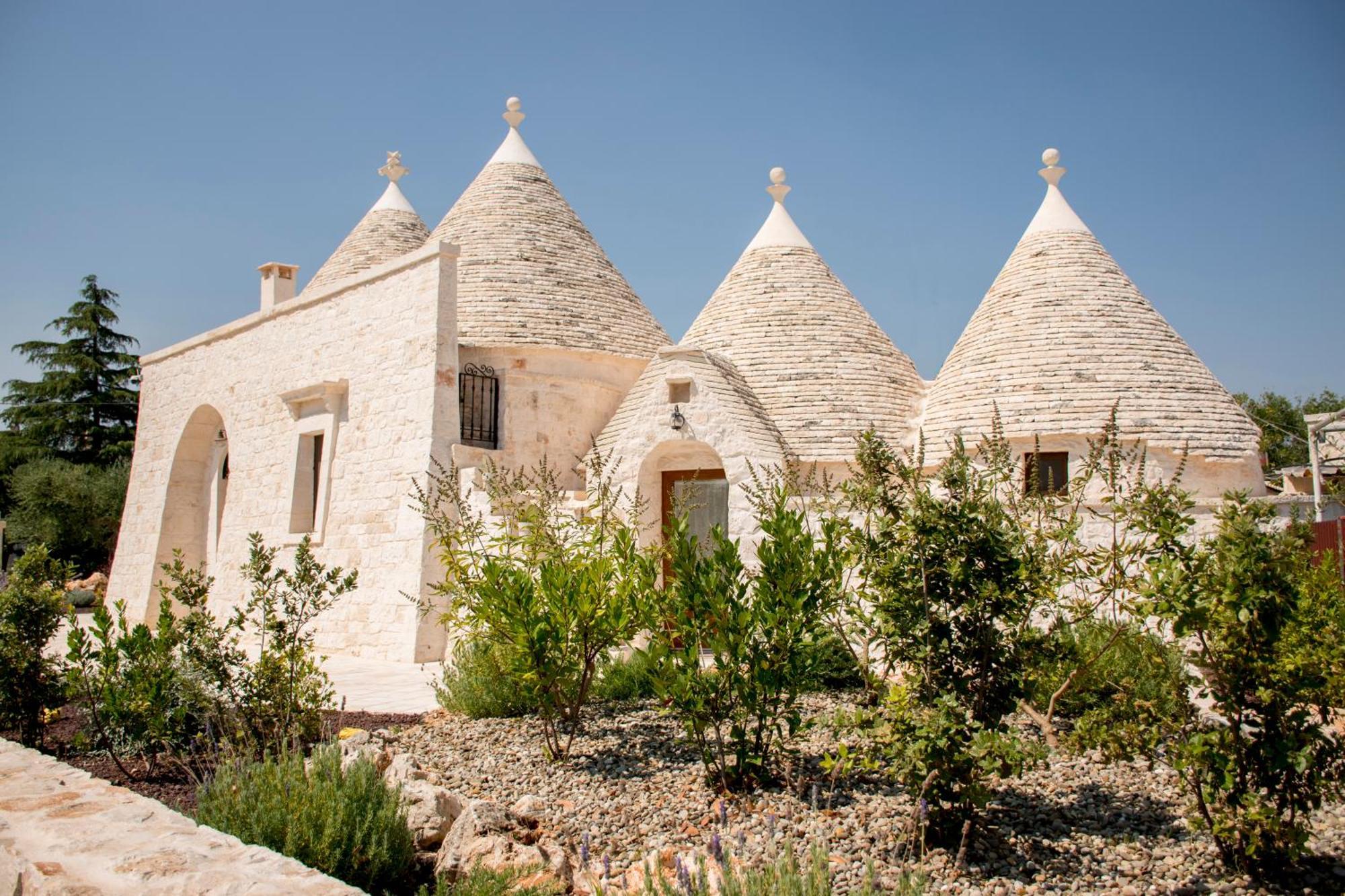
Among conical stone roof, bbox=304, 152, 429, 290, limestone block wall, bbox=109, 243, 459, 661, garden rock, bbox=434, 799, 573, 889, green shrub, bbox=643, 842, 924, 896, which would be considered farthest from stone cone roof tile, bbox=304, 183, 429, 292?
green shrub, bbox=643, 842, 924, 896

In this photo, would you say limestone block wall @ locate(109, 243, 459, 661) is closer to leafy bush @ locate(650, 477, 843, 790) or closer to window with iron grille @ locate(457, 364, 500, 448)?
window with iron grille @ locate(457, 364, 500, 448)

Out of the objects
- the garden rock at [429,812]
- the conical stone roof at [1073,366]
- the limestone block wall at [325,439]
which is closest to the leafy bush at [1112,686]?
the garden rock at [429,812]

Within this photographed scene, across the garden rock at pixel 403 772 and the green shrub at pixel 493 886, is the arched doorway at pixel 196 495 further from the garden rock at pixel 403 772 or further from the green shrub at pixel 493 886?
the green shrub at pixel 493 886

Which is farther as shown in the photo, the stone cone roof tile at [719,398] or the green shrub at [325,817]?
the stone cone roof tile at [719,398]

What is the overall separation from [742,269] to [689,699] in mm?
12097

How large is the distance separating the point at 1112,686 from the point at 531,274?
37.2 feet

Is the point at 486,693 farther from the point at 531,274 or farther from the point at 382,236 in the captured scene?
the point at 382,236

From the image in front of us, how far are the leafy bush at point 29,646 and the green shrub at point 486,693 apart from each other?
9.01 feet

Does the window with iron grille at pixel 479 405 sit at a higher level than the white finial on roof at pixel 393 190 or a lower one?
lower

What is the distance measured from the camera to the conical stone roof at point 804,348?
1374 centimetres

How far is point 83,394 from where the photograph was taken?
33844 mm

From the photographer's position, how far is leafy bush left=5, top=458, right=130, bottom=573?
27.5m

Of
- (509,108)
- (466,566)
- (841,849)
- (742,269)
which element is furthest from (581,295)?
(841,849)

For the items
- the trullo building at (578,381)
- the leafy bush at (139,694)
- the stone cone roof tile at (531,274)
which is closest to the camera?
the leafy bush at (139,694)
